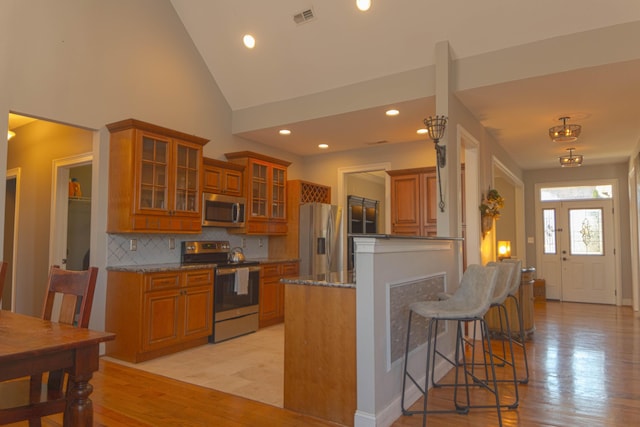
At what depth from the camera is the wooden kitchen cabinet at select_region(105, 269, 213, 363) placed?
12.6 feet

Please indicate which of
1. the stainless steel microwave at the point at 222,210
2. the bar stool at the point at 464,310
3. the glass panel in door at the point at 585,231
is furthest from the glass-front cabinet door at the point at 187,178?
the glass panel in door at the point at 585,231

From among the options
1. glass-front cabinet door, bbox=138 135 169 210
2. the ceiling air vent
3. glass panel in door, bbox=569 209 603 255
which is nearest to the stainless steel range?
glass-front cabinet door, bbox=138 135 169 210

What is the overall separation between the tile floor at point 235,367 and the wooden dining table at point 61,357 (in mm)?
1579

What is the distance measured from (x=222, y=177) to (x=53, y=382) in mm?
3584

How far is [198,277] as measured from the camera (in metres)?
4.37

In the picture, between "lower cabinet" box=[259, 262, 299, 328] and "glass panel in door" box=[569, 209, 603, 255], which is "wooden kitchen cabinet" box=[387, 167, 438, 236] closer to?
"lower cabinet" box=[259, 262, 299, 328]

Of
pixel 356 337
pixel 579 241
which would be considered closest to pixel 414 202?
pixel 356 337

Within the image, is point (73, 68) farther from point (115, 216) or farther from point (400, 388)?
point (400, 388)

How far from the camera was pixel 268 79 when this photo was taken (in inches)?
205

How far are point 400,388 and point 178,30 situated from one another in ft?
15.3

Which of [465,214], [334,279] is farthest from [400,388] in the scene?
[465,214]

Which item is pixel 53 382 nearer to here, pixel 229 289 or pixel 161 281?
pixel 161 281

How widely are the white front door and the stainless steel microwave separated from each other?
21.0ft

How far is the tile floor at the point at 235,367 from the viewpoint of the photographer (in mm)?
3213
